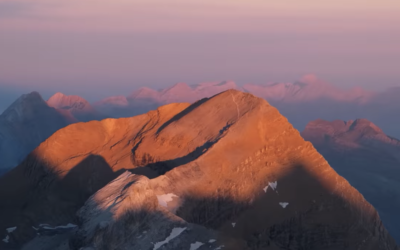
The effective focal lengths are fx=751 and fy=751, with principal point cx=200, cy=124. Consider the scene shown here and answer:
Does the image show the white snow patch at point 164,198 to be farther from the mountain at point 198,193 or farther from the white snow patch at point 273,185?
the white snow patch at point 273,185

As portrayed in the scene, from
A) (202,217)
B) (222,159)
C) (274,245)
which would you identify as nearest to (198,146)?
(222,159)

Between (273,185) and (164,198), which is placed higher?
(164,198)

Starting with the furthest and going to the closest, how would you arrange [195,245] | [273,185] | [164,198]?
[273,185] < [164,198] < [195,245]

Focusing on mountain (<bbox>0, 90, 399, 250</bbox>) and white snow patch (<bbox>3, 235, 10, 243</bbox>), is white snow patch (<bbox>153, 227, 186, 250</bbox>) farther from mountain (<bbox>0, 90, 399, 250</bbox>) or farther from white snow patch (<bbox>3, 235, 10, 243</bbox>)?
white snow patch (<bbox>3, 235, 10, 243</bbox>)

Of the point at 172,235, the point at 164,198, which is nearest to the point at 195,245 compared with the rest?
the point at 172,235

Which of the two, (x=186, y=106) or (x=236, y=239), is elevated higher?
(x=186, y=106)

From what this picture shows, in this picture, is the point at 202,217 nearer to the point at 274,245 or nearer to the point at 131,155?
the point at 274,245

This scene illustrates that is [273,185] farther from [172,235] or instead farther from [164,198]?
[172,235]

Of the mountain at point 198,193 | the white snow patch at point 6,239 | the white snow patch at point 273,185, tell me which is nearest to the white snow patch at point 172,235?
the mountain at point 198,193
